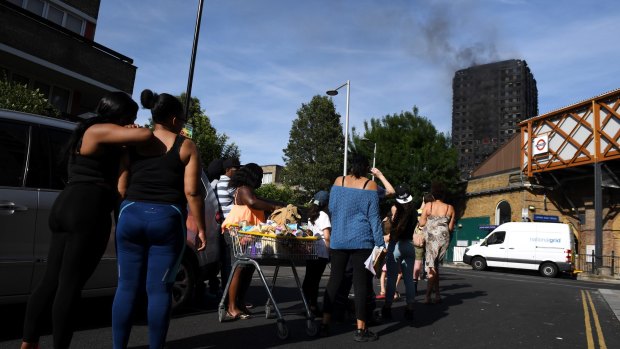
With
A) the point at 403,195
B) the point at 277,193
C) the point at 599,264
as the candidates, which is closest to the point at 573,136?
the point at 599,264

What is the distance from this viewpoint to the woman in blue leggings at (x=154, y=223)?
315 centimetres

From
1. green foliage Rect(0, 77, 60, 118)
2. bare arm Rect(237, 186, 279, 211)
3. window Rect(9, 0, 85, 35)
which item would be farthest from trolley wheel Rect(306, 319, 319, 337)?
window Rect(9, 0, 85, 35)

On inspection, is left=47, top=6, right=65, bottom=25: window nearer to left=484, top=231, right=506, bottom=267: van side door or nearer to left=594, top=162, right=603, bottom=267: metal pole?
left=484, top=231, right=506, bottom=267: van side door

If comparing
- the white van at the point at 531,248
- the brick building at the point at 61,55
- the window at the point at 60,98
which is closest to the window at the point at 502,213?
the white van at the point at 531,248

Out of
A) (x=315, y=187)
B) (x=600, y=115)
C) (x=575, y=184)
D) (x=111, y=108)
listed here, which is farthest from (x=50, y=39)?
(x=575, y=184)

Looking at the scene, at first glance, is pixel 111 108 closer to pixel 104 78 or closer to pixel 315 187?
pixel 104 78

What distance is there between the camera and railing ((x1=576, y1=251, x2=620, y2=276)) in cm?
2306

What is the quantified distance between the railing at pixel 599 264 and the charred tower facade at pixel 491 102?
34.5 meters

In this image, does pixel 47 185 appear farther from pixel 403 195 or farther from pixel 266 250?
pixel 403 195

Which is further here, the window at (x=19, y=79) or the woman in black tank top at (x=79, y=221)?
the window at (x=19, y=79)

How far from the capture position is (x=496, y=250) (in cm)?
2333

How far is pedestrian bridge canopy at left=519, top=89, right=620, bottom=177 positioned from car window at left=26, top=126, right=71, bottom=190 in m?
28.4

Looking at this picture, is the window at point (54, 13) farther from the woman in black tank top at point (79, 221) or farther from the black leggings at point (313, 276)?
the woman in black tank top at point (79, 221)

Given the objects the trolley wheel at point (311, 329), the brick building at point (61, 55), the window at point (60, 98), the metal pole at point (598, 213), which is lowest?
the trolley wheel at point (311, 329)
